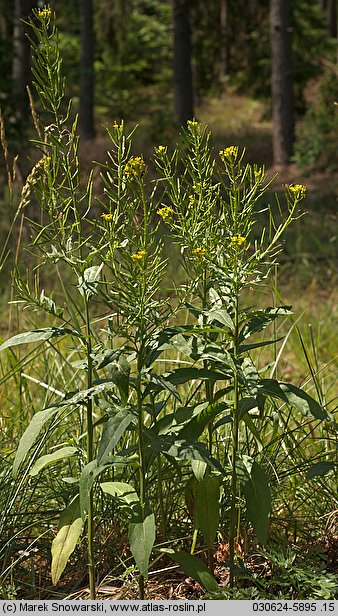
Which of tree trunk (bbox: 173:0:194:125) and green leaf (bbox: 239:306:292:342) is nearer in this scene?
green leaf (bbox: 239:306:292:342)

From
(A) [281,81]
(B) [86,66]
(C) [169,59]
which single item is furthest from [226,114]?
(A) [281,81]

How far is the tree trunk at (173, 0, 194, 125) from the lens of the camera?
12328mm

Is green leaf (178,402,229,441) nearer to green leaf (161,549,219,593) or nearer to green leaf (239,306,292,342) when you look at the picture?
green leaf (239,306,292,342)

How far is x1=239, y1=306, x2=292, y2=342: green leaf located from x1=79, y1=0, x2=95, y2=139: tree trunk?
43.8 ft

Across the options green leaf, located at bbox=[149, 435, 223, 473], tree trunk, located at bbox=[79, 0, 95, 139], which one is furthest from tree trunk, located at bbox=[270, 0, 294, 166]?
green leaf, located at bbox=[149, 435, 223, 473]

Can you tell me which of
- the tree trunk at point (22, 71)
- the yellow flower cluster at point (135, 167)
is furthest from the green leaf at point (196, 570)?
the tree trunk at point (22, 71)

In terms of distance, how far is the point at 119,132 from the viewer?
1816mm

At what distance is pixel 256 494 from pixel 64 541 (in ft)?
1.45

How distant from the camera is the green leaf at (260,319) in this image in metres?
1.85

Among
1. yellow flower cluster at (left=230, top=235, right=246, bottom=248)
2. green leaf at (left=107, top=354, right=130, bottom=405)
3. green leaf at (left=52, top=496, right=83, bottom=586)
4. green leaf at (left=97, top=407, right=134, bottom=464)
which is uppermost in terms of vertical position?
yellow flower cluster at (left=230, top=235, right=246, bottom=248)

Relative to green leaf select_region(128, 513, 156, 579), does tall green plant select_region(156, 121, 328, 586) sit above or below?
above

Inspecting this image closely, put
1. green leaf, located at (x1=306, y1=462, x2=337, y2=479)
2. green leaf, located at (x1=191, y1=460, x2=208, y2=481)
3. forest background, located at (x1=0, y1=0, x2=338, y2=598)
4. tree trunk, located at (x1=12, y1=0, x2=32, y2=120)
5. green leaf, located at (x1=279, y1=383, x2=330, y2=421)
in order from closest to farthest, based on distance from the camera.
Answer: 1. green leaf, located at (x1=279, y1=383, x2=330, y2=421)
2. green leaf, located at (x1=191, y1=460, x2=208, y2=481)
3. green leaf, located at (x1=306, y1=462, x2=337, y2=479)
4. forest background, located at (x1=0, y1=0, x2=338, y2=598)
5. tree trunk, located at (x1=12, y1=0, x2=32, y2=120)

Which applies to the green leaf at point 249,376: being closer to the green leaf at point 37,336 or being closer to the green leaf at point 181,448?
the green leaf at point 181,448
